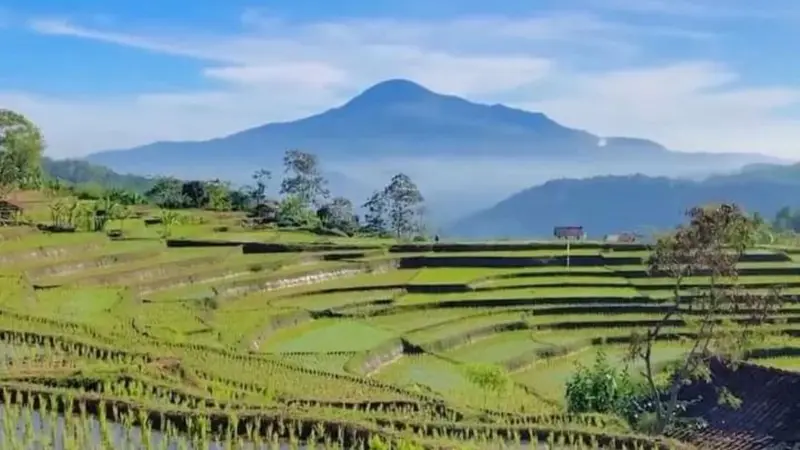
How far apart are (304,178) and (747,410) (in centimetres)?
3818

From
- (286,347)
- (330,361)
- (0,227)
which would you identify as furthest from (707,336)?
(0,227)

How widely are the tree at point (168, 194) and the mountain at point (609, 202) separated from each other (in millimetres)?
114250

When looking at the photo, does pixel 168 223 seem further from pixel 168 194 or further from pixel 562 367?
pixel 562 367

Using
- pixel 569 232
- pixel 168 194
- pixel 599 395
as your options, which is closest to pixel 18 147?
pixel 168 194

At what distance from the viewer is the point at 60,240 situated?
23.9 metres

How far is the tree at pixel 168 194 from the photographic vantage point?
41134 millimetres

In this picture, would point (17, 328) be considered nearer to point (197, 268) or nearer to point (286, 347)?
point (286, 347)

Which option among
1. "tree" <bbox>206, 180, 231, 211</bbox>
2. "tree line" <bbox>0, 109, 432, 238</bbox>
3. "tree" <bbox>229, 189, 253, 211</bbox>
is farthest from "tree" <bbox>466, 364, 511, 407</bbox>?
"tree" <bbox>229, 189, 253, 211</bbox>

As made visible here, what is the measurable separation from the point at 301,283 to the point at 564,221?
5976 inches

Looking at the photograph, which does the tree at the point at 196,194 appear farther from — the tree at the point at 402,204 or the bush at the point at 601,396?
the bush at the point at 601,396

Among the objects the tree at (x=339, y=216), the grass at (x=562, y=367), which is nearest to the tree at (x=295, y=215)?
the tree at (x=339, y=216)

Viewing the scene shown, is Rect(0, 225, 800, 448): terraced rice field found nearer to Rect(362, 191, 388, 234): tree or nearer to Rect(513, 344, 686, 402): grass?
Rect(513, 344, 686, 402): grass

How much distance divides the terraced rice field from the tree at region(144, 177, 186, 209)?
11.3 m

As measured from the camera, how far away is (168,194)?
1645 inches
